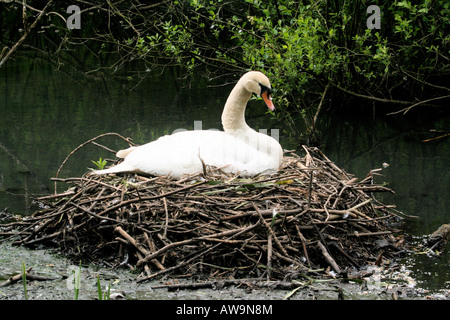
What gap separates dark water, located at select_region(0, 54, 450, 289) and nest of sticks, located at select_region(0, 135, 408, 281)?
2.38 ft

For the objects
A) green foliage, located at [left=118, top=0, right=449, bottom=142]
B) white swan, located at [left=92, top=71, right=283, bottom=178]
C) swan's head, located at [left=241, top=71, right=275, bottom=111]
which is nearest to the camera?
white swan, located at [left=92, top=71, right=283, bottom=178]

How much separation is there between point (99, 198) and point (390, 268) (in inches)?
101

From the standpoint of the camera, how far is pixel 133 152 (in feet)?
21.7

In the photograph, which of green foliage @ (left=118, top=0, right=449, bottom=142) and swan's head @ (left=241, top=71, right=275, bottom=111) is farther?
green foliage @ (left=118, top=0, right=449, bottom=142)

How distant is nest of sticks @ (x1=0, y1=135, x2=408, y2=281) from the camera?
18.0 ft

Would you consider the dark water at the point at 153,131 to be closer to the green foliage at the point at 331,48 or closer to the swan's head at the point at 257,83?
the green foliage at the point at 331,48

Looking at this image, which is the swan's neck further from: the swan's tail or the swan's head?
the swan's tail

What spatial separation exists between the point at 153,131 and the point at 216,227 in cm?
544

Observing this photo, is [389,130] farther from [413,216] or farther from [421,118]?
[413,216]

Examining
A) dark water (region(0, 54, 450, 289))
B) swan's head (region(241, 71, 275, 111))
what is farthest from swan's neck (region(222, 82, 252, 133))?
dark water (region(0, 54, 450, 289))

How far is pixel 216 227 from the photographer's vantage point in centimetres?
568

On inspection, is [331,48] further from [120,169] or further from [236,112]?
[120,169]

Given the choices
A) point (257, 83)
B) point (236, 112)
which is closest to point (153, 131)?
point (236, 112)

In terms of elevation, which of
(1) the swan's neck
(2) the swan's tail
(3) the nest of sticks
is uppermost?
(1) the swan's neck
